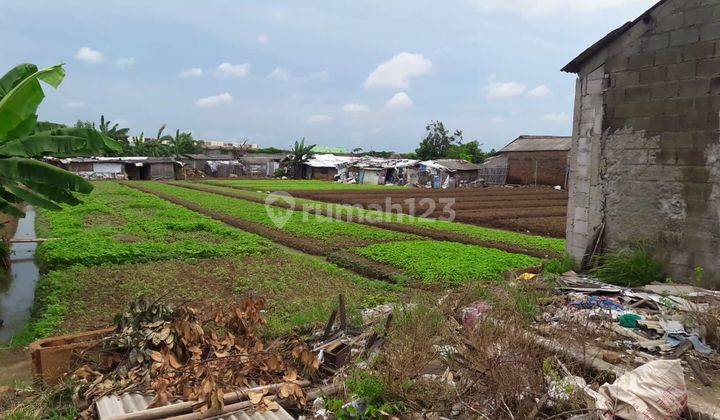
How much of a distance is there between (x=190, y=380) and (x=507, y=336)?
10.4ft

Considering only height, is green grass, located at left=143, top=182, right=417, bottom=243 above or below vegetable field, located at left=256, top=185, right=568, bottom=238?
below

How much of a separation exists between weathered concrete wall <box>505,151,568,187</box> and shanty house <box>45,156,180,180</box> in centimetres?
3609

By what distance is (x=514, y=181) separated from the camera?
46.0 meters

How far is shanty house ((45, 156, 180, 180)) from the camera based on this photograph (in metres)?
50.0

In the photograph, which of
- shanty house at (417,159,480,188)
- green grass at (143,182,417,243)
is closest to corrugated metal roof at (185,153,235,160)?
shanty house at (417,159,480,188)

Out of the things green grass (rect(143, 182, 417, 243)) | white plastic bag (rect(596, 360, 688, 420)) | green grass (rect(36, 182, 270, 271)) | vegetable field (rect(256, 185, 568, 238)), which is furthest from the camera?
vegetable field (rect(256, 185, 568, 238))

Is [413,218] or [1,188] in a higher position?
[1,188]

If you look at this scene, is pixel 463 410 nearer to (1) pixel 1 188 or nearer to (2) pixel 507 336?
(2) pixel 507 336

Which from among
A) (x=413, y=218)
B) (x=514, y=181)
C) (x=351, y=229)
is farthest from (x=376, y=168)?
(x=351, y=229)

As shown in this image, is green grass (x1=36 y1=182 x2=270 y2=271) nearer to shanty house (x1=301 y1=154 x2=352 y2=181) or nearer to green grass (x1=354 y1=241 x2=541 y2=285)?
green grass (x1=354 y1=241 x2=541 y2=285)

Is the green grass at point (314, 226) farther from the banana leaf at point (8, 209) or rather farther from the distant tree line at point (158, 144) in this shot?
the distant tree line at point (158, 144)

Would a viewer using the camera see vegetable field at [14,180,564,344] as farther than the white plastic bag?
Yes

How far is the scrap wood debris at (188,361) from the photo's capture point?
479cm

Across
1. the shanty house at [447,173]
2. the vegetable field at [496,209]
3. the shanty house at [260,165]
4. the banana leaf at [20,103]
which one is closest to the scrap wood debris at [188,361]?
the banana leaf at [20,103]
